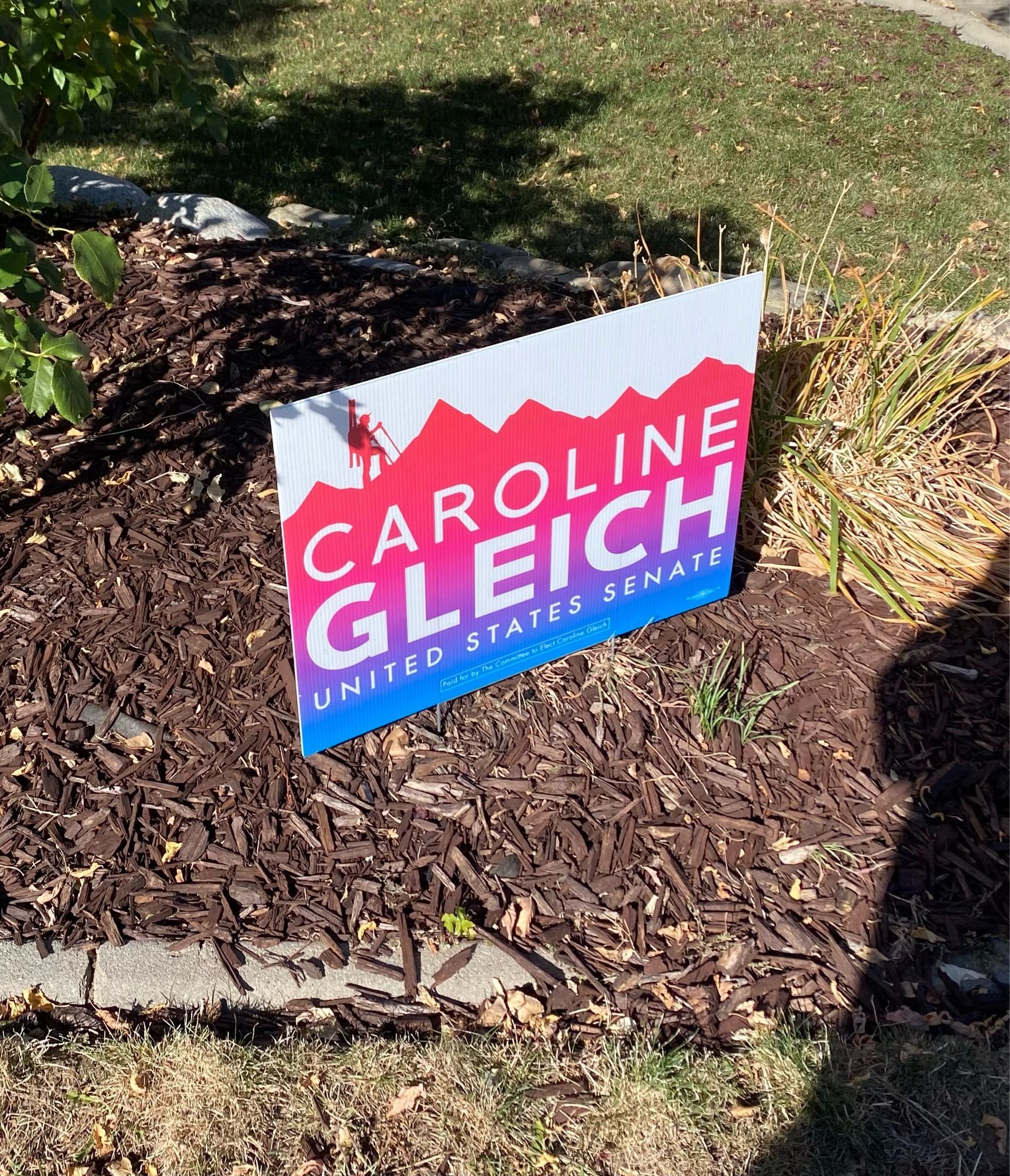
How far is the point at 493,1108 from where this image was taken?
2.54 metres

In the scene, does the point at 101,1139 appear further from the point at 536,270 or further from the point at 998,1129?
the point at 536,270

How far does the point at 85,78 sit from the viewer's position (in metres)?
3.81

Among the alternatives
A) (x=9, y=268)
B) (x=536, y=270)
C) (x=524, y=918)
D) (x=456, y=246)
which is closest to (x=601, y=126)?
(x=456, y=246)

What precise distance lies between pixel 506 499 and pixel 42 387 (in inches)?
48.0

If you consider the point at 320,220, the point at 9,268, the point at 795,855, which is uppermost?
the point at 9,268

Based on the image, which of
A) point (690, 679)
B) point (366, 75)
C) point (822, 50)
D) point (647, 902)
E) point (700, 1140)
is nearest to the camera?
point (700, 1140)

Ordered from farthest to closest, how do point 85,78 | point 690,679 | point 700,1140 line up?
point 85,78, point 690,679, point 700,1140

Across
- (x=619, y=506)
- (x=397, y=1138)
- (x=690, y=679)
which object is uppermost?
(x=619, y=506)

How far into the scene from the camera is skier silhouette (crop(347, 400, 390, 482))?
2.66 meters

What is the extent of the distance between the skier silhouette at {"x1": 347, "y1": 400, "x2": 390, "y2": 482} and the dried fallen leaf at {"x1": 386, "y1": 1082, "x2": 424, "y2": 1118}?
56.2 inches

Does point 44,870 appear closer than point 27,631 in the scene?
Yes

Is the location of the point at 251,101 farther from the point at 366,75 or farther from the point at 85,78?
the point at 85,78

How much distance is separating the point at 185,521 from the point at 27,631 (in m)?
0.66

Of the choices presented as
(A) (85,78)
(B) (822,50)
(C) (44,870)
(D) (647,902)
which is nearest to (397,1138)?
(D) (647,902)
